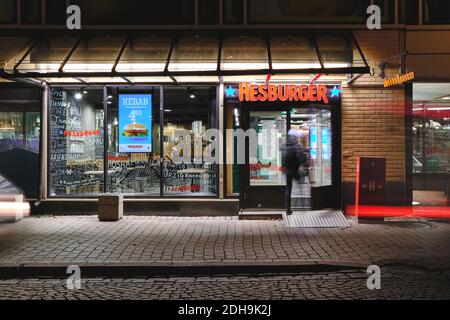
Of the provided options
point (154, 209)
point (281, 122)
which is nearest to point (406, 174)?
point (281, 122)

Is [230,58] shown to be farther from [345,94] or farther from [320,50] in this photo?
[345,94]

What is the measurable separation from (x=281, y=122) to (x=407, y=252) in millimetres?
4965

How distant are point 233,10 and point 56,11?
4291 mm

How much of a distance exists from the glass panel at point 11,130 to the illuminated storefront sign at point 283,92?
5.50m

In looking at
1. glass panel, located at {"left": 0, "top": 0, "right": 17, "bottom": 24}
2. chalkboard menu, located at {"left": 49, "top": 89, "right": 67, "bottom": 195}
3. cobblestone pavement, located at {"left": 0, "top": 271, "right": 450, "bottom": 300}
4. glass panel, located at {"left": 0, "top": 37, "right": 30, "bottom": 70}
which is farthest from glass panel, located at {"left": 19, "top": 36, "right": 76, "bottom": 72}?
cobblestone pavement, located at {"left": 0, "top": 271, "right": 450, "bottom": 300}

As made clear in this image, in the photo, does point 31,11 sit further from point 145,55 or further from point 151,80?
point 151,80

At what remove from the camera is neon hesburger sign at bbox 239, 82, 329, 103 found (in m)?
12.3

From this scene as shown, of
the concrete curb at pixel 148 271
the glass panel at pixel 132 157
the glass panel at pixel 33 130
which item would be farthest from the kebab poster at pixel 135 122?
the concrete curb at pixel 148 271

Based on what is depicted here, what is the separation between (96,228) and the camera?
11094 mm

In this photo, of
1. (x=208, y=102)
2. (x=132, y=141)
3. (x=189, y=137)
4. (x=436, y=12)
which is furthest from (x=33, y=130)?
(x=436, y=12)

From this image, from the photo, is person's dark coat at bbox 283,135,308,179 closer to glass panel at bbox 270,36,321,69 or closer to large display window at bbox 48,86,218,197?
glass panel at bbox 270,36,321,69

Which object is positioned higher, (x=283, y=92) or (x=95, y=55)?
(x=95, y=55)

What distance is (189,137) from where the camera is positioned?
13094 mm

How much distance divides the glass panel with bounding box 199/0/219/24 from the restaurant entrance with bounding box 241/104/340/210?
2288 mm
